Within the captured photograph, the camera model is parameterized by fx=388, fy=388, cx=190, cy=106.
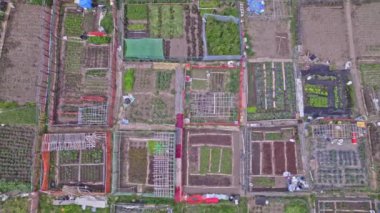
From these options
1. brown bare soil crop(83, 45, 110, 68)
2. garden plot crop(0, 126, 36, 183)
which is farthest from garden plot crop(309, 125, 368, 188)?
garden plot crop(0, 126, 36, 183)

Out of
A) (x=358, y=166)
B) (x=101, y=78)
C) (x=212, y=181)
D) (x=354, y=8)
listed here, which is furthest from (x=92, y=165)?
(x=354, y=8)

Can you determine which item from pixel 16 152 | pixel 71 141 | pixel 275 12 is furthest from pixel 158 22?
pixel 16 152

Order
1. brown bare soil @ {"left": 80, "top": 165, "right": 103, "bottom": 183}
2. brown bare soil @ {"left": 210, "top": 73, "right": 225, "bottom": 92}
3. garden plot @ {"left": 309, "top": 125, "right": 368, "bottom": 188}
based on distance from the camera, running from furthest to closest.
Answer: brown bare soil @ {"left": 210, "top": 73, "right": 225, "bottom": 92}, brown bare soil @ {"left": 80, "top": 165, "right": 103, "bottom": 183}, garden plot @ {"left": 309, "top": 125, "right": 368, "bottom": 188}

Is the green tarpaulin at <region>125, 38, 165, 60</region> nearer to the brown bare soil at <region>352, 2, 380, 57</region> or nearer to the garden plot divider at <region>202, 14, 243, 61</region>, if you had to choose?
the garden plot divider at <region>202, 14, 243, 61</region>

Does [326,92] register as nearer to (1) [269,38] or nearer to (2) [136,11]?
(1) [269,38]

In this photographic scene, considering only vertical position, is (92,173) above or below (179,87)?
below

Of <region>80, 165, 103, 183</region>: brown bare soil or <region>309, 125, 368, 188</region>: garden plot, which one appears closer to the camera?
<region>309, 125, 368, 188</region>: garden plot

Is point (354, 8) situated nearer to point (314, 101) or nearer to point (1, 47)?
point (314, 101)
